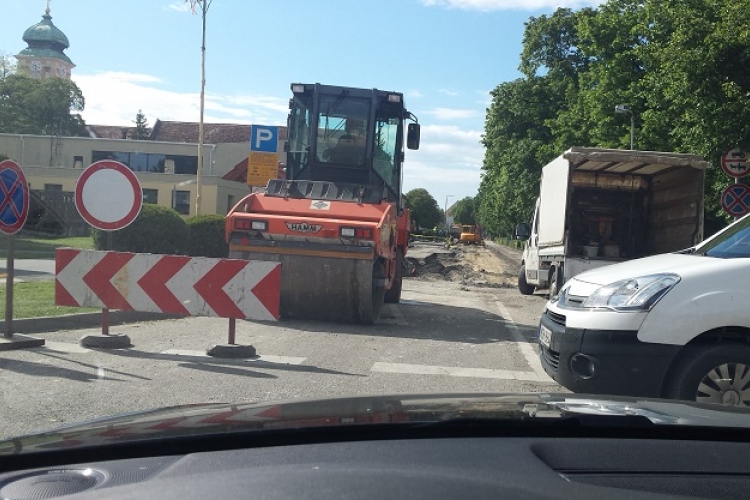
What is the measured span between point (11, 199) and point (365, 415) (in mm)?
8066

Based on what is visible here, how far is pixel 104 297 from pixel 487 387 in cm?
470

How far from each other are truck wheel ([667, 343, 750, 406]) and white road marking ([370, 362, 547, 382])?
2846 millimetres

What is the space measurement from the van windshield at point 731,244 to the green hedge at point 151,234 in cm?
1667

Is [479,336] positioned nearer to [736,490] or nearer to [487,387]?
[487,387]

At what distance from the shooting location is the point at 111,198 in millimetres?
9984

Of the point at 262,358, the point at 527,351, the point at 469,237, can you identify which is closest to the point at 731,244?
the point at 527,351

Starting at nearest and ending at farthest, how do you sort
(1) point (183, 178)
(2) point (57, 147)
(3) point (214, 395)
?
(3) point (214, 395)
(1) point (183, 178)
(2) point (57, 147)

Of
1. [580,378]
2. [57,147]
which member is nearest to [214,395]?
[580,378]

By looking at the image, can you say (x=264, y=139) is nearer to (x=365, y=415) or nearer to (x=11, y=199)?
(x=11, y=199)

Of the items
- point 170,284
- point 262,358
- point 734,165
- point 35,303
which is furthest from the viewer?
point 734,165

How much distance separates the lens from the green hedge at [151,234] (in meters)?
21.4

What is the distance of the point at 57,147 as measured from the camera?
5859 centimetres

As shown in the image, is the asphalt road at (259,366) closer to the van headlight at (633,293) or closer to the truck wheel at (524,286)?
the van headlight at (633,293)

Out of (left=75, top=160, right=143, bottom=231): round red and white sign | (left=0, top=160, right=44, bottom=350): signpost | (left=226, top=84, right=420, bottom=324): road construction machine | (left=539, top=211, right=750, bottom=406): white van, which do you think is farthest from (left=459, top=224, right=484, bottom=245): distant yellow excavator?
(left=539, top=211, right=750, bottom=406): white van
